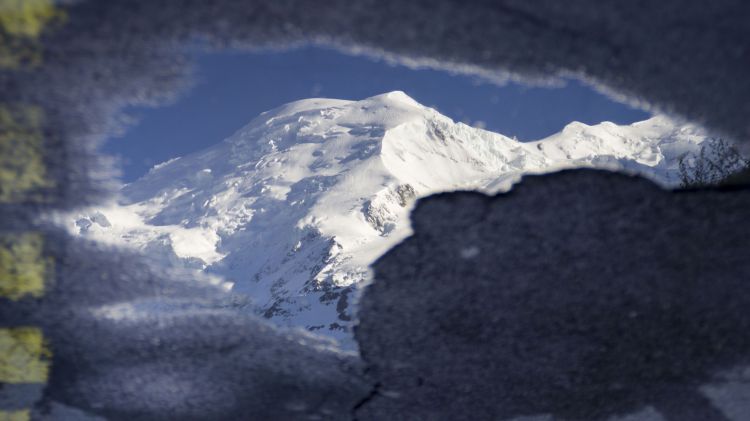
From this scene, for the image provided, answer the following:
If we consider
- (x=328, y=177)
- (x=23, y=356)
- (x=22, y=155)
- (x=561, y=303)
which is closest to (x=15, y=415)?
(x=23, y=356)

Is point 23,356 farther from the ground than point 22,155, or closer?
closer

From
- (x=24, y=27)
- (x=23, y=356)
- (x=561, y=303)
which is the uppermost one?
(x=24, y=27)

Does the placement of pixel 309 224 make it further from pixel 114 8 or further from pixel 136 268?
pixel 114 8

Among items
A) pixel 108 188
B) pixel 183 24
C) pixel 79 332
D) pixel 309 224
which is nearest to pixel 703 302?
pixel 309 224

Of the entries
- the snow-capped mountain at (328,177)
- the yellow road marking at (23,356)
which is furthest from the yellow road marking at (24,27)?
the yellow road marking at (23,356)

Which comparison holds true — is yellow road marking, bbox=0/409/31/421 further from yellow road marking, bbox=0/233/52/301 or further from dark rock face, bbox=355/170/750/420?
dark rock face, bbox=355/170/750/420

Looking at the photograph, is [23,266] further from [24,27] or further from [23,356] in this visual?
[24,27]

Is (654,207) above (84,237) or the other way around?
the other way around
